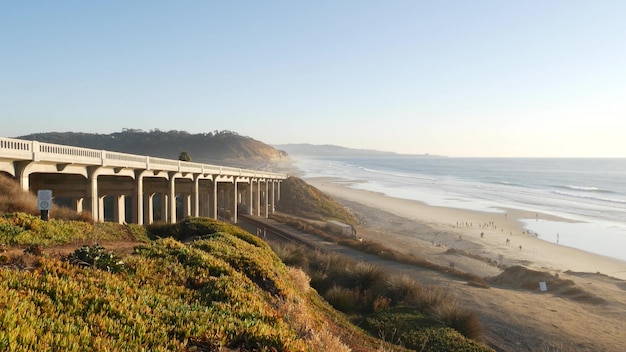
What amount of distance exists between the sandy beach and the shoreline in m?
0.09

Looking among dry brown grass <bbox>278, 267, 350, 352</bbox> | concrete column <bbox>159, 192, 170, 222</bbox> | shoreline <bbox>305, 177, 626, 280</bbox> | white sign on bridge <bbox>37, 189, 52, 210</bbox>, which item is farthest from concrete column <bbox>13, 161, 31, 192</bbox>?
shoreline <bbox>305, 177, 626, 280</bbox>

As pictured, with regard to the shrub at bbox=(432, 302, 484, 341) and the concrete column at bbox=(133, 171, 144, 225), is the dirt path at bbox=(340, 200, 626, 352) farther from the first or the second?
the concrete column at bbox=(133, 171, 144, 225)

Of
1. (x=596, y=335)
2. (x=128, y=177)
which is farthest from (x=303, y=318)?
(x=128, y=177)

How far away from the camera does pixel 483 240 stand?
151 feet

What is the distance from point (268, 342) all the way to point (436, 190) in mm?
102740

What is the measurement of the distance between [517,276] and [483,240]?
18977 mm

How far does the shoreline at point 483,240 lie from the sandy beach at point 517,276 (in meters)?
0.09

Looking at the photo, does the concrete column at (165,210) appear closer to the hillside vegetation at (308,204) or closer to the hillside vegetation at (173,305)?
the hillside vegetation at (173,305)

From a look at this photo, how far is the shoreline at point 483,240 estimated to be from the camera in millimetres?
35656

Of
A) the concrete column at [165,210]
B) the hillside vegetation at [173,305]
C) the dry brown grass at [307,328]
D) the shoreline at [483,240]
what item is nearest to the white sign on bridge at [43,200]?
the hillside vegetation at [173,305]

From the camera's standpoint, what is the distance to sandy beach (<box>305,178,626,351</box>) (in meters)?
16.1

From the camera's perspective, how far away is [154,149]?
193 metres

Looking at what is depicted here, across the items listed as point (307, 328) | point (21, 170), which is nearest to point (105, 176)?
point (21, 170)

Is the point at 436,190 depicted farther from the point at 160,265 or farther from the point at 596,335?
the point at 160,265
